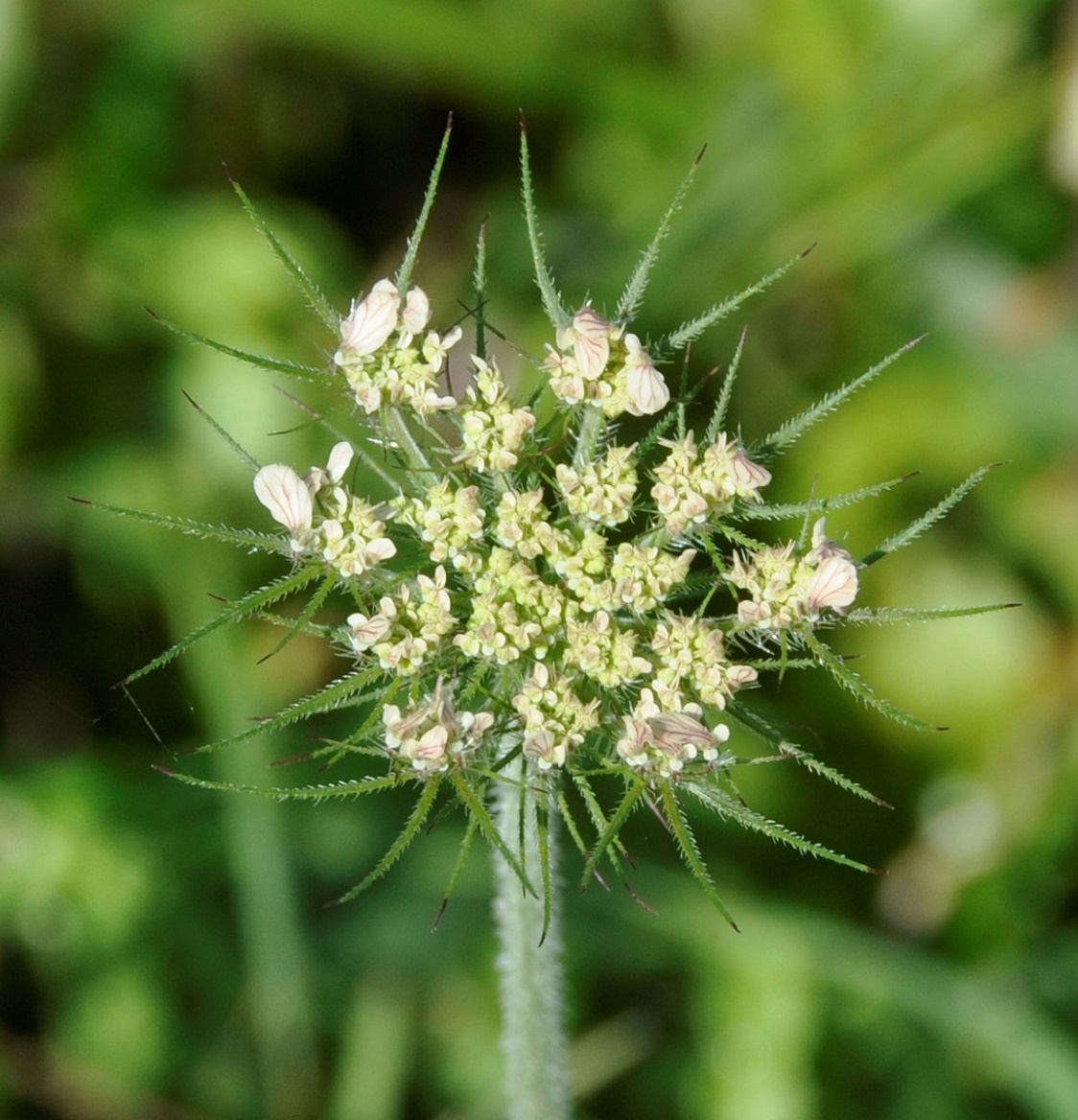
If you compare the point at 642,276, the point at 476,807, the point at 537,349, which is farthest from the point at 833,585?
the point at 537,349

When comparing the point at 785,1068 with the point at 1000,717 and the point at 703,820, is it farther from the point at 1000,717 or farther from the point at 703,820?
the point at 1000,717

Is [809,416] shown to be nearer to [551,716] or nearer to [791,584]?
[791,584]

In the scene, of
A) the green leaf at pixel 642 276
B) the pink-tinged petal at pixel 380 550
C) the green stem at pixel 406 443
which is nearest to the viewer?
the green leaf at pixel 642 276

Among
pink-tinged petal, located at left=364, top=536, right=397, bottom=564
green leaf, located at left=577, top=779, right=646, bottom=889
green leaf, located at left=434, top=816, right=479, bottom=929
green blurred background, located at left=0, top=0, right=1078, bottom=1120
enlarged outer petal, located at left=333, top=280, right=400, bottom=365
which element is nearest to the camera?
green leaf, located at left=434, top=816, right=479, bottom=929

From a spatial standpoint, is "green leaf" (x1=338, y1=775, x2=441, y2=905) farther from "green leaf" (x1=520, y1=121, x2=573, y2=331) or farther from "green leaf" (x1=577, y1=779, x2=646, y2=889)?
"green leaf" (x1=520, y1=121, x2=573, y2=331)

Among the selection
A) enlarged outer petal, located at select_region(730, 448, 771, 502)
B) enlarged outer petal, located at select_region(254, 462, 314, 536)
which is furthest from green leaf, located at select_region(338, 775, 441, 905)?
enlarged outer petal, located at select_region(730, 448, 771, 502)

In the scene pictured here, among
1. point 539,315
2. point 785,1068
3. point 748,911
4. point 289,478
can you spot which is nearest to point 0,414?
point 539,315

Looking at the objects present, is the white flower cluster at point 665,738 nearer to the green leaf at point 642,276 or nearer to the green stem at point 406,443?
the green stem at point 406,443

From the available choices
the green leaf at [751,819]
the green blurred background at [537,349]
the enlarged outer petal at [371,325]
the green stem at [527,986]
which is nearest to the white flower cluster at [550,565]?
the enlarged outer petal at [371,325]
